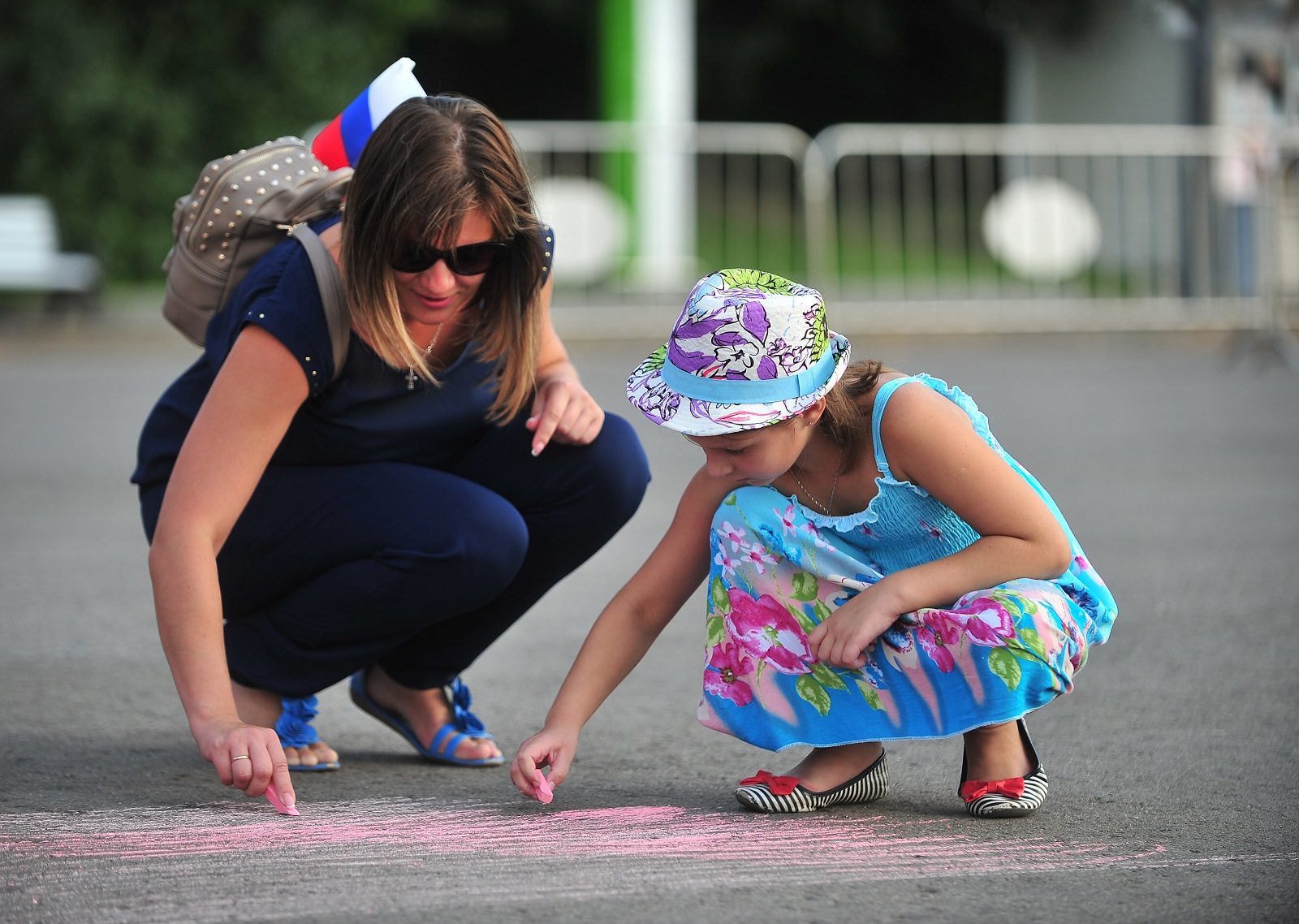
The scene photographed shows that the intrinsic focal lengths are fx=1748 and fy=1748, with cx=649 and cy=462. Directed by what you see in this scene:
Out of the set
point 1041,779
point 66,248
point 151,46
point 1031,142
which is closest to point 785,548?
point 1041,779

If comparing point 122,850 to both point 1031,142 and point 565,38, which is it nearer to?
point 1031,142

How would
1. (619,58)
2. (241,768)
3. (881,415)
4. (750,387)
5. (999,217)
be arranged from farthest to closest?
1. (619,58)
2. (999,217)
3. (881,415)
4. (750,387)
5. (241,768)

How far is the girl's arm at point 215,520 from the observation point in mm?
2559

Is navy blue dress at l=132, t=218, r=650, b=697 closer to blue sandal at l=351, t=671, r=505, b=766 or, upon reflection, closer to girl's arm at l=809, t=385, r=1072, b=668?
blue sandal at l=351, t=671, r=505, b=766

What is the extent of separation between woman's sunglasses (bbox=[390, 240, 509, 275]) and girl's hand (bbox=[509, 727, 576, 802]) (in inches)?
29.9

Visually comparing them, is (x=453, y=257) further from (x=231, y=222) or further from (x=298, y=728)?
(x=298, y=728)

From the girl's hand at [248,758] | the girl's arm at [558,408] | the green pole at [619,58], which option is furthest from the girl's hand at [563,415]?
the green pole at [619,58]

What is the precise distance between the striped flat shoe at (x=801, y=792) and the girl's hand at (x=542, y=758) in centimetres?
31

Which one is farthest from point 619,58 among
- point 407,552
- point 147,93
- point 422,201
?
point 422,201

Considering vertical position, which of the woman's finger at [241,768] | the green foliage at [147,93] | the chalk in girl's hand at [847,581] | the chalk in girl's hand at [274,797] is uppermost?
the green foliage at [147,93]

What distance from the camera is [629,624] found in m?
2.80

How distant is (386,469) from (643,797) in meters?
0.74

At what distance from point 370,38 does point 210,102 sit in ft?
5.99

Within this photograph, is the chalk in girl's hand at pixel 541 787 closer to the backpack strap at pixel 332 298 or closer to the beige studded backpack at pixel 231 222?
the backpack strap at pixel 332 298
